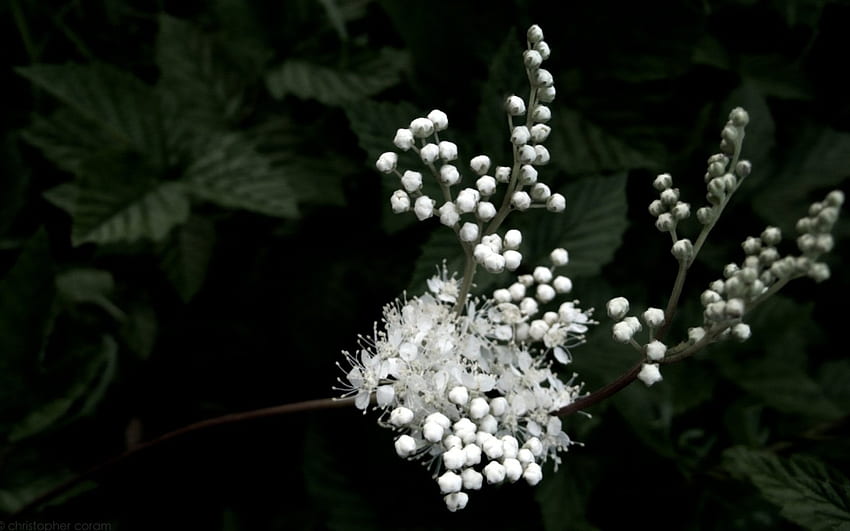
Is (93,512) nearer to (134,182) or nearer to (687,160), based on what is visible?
(134,182)

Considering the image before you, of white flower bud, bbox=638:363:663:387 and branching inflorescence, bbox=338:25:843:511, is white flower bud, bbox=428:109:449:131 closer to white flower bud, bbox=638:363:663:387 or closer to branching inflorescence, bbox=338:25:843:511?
branching inflorescence, bbox=338:25:843:511

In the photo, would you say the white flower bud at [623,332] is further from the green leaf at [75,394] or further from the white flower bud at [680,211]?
the green leaf at [75,394]

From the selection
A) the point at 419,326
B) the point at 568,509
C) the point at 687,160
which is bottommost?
the point at 568,509

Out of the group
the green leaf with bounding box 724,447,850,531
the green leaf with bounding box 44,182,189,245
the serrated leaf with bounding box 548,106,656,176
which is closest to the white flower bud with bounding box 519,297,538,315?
the green leaf with bounding box 724,447,850,531

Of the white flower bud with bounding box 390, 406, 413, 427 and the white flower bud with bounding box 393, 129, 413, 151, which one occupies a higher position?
the white flower bud with bounding box 393, 129, 413, 151

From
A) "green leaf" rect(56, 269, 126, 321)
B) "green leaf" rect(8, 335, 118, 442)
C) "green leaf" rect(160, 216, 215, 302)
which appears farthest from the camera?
"green leaf" rect(56, 269, 126, 321)

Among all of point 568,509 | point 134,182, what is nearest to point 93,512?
point 134,182

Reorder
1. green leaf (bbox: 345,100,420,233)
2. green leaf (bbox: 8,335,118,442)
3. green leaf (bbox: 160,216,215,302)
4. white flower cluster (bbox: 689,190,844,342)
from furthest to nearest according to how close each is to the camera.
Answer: green leaf (bbox: 160,216,215,302) → green leaf (bbox: 8,335,118,442) → green leaf (bbox: 345,100,420,233) → white flower cluster (bbox: 689,190,844,342)

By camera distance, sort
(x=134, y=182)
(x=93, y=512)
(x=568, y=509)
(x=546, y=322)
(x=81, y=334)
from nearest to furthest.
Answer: (x=546, y=322)
(x=568, y=509)
(x=134, y=182)
(x=93, y=512)
(x=81, y=334)
